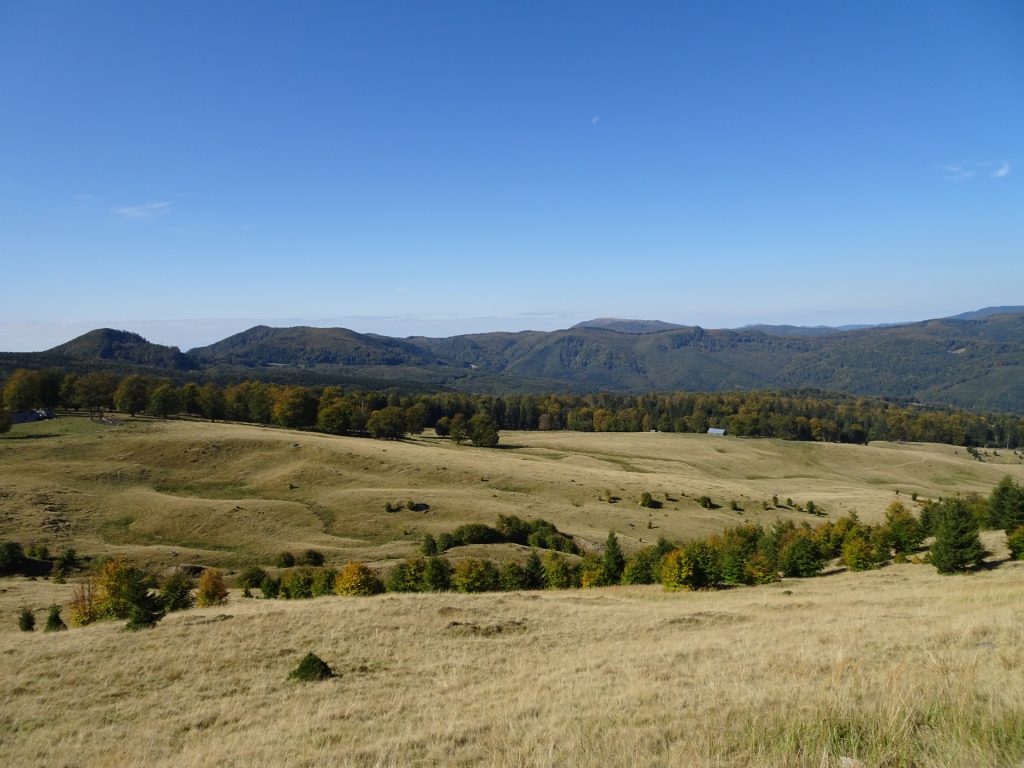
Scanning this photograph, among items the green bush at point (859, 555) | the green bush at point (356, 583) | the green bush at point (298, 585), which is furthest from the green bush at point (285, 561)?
the green bush at point (859, 555)

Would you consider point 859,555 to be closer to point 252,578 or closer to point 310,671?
point 310,671

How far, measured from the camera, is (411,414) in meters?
135

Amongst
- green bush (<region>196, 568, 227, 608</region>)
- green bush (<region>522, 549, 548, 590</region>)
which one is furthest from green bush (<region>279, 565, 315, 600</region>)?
green bush (<region>522, 549, 548, 590</region>)

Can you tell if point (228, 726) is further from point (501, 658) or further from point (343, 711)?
point (501, 658)

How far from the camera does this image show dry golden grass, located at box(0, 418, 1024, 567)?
5856 cm

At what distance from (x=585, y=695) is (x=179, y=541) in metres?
60.7

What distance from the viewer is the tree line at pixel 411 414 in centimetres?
10900

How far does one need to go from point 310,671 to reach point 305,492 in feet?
205

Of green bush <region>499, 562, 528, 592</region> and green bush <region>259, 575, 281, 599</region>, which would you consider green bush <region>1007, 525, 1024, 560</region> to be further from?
green bush <region>259, 575, 281, 599</region>

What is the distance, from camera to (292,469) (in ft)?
262

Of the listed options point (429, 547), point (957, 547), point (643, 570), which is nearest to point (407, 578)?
point (429, 547)

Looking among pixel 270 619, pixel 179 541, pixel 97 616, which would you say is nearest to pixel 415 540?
pixel 179 541

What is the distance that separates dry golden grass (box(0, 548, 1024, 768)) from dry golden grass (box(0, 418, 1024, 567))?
35.9 m

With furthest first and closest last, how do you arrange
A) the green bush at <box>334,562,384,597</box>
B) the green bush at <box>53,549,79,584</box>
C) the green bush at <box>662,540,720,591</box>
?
the green bush at <box>53,549,79,584</box>, the green bush at <box>334,562,384,597</box>, the green bush at <box>662,540,720,591</box>
